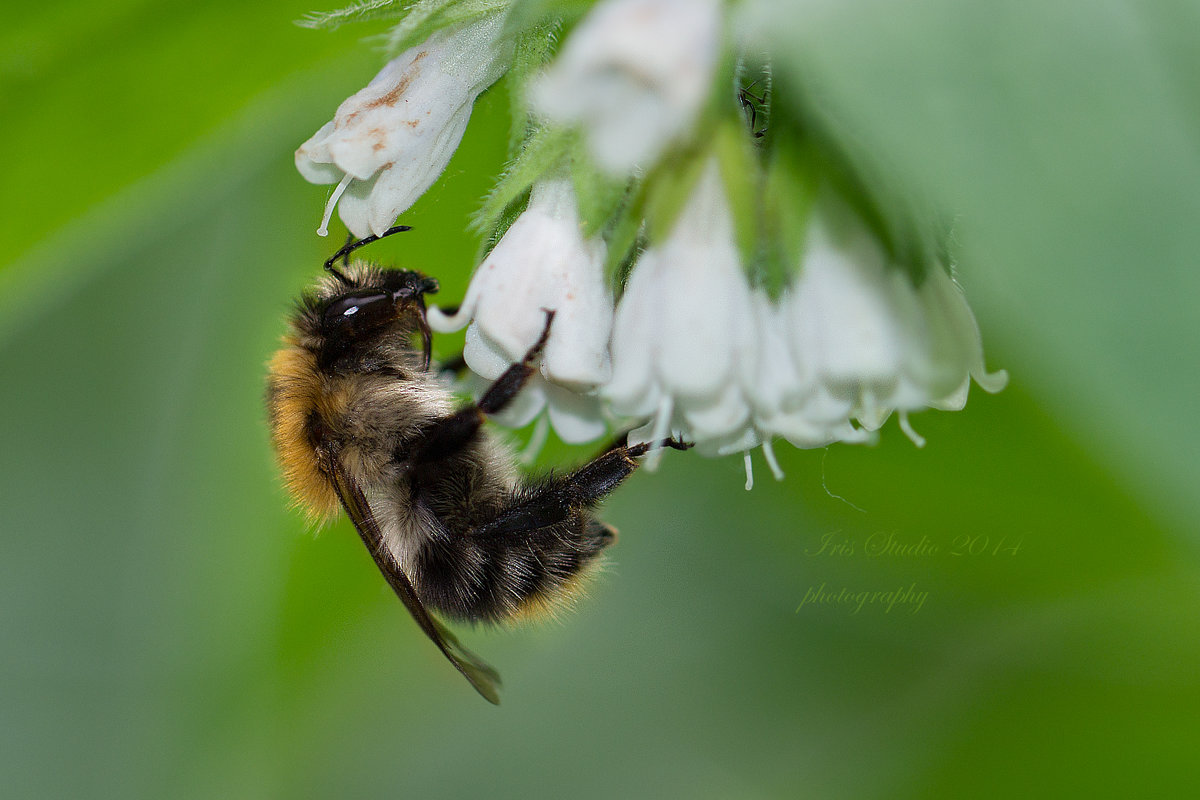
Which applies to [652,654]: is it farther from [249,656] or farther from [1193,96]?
[1193,96]

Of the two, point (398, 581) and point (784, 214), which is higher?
point (784, 214)

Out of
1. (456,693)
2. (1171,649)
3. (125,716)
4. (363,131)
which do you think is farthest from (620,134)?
(125,716)

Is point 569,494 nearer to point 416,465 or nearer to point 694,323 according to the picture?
point 416,465

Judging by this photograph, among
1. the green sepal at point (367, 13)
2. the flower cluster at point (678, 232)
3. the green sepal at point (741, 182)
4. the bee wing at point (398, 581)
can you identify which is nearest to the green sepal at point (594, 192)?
the flower cluster at point (678, 232)

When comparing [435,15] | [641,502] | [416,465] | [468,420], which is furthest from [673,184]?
[641,502]

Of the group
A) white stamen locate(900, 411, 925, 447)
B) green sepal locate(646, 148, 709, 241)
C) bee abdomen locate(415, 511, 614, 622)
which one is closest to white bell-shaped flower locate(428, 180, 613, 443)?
green sepal locate(646, 148, 709, 241)
